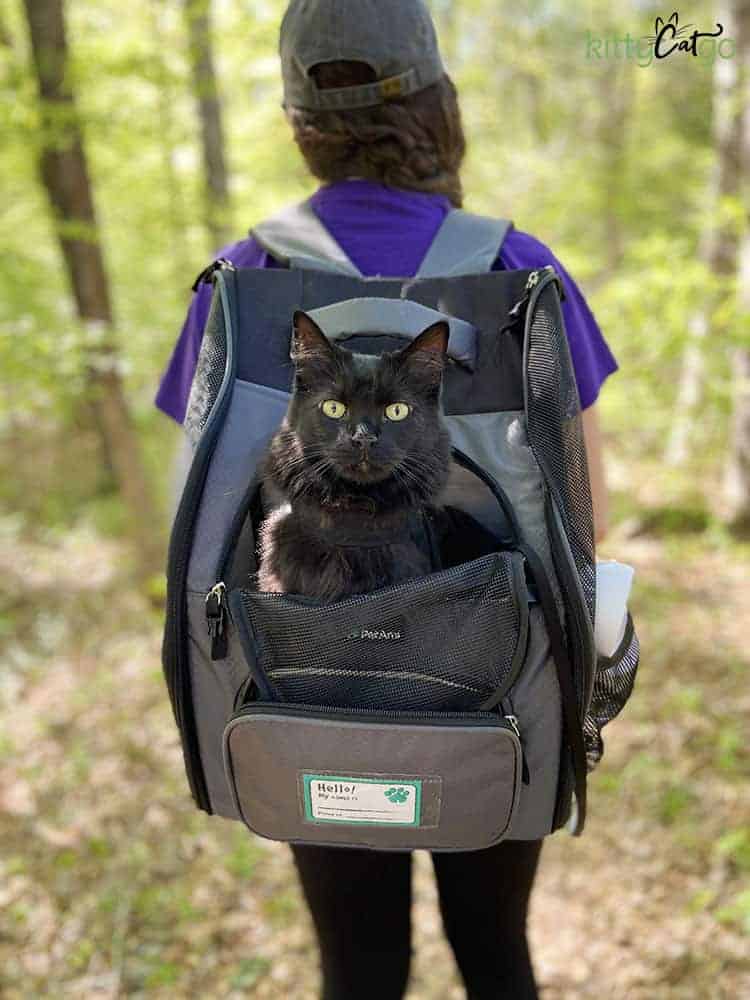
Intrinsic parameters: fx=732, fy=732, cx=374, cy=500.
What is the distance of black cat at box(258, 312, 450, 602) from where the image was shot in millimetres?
1448

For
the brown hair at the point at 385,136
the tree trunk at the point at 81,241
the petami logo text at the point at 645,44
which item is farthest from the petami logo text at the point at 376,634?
the tree trunk at the point at 81,241

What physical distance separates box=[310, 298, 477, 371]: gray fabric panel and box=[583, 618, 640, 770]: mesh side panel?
67 centimetres

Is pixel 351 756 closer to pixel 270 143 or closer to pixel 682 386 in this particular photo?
pixel 682 386

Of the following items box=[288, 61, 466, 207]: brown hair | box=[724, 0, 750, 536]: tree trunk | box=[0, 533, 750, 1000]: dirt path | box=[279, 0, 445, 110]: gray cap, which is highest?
box=[279, 0, 445, 110]: gray cap

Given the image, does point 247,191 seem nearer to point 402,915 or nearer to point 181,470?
point 181,470

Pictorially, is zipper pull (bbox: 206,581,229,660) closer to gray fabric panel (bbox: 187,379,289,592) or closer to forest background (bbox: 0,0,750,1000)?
gray fabric panel (bbox: 187,379,289,592)

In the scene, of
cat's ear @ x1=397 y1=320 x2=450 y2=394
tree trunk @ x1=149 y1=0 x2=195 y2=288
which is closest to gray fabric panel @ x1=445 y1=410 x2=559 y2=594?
cat's ear @ x1=397 y1=320 x2=450 y2=394

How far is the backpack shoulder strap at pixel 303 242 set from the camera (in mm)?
1503

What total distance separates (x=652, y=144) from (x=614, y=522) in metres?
9.57

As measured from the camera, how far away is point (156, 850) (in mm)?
3299

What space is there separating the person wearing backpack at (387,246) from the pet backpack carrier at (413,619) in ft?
0.34

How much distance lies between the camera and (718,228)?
6.23 m

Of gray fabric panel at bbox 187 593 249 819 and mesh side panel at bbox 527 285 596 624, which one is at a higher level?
mesh side panel at bbox 527 285 596 624

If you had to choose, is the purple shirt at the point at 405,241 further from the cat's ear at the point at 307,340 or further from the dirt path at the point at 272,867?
the dirt path at the point at 272,867
